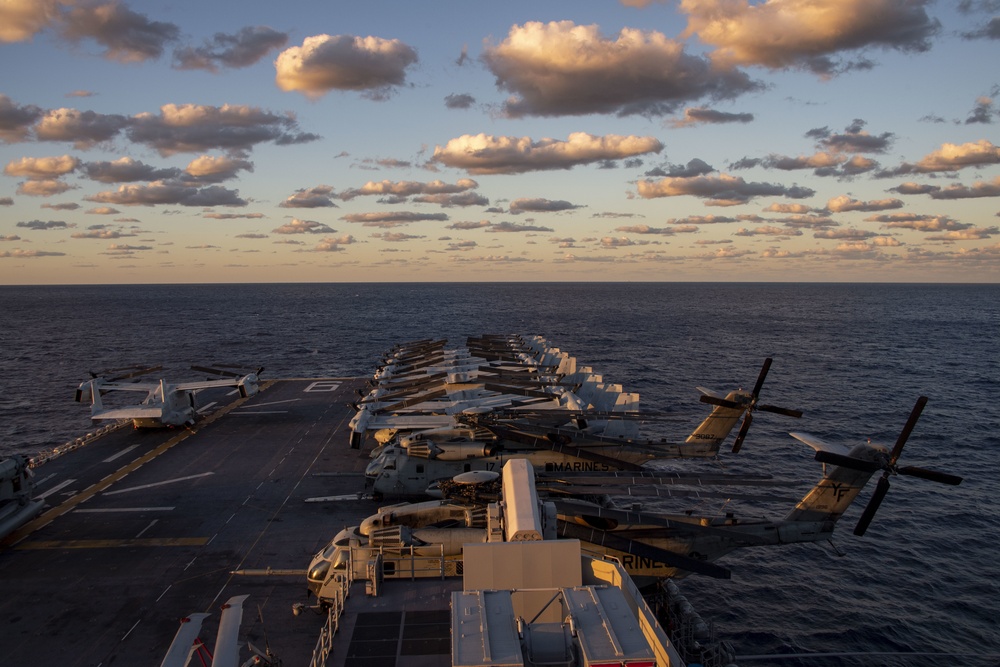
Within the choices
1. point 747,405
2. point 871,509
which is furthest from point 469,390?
point 871,509

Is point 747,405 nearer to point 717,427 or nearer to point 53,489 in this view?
point 717,427

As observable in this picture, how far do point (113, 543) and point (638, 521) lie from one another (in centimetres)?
2954

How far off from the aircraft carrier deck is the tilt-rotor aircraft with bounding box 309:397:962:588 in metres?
5.20

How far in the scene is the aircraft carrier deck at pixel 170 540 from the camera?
91.8 feet

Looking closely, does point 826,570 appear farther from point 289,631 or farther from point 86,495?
point 86,495

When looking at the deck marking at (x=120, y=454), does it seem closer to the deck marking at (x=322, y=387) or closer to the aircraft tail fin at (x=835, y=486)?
the deck marking at (x=322, y=387)

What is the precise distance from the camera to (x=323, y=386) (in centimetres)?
8631

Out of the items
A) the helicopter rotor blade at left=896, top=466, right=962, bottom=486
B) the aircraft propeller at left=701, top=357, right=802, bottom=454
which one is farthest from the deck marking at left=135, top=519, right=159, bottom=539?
the helicopter rotor blade at left=896, top=466, right=962, bottom=486

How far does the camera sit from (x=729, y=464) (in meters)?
58.8

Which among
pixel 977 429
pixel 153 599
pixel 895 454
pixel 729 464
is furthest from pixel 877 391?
pixel 153 599

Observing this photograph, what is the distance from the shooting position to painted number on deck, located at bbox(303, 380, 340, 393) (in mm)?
84137

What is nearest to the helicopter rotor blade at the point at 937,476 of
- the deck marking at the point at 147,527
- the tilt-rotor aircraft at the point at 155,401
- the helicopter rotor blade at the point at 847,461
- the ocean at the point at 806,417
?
the helicopter rotor blade at the point at 847,461

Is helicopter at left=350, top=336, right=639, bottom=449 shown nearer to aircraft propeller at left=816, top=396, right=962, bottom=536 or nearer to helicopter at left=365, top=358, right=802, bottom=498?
helicopter at left=365, top=358, right=802, bottom=498

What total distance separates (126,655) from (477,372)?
5151 cm
